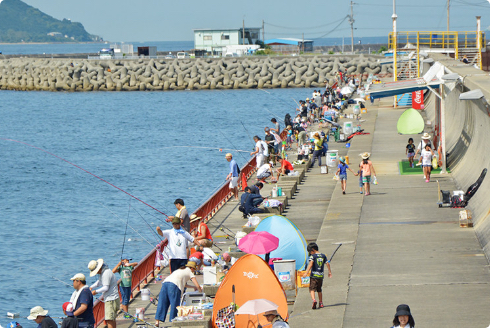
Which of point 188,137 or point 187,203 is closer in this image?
point 187,203

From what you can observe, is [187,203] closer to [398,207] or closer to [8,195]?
[8,195]

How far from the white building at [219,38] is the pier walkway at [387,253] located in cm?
8579

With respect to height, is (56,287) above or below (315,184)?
below

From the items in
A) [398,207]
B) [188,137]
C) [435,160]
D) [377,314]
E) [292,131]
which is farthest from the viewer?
[188,137]

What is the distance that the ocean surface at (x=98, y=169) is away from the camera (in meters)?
24.2

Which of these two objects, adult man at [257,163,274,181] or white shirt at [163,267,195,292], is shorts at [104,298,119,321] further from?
adult man at [257,163,274,181]

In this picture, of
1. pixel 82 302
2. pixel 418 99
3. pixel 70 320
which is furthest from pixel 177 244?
pixel 418 99

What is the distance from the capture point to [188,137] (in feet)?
195

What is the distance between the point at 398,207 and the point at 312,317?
344 inches

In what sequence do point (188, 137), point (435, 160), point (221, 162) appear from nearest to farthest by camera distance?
point (435, 160), point (221, 162), point (188, 137)

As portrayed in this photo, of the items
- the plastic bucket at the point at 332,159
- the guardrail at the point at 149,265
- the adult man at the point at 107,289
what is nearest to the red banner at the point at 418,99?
the plastic bucket at the point at 332,159

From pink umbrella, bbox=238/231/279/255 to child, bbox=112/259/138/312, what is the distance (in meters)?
2.21

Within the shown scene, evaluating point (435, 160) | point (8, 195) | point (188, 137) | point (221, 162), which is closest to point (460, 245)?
point (435, 160)

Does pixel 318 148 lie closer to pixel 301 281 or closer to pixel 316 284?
pixel 301 281
